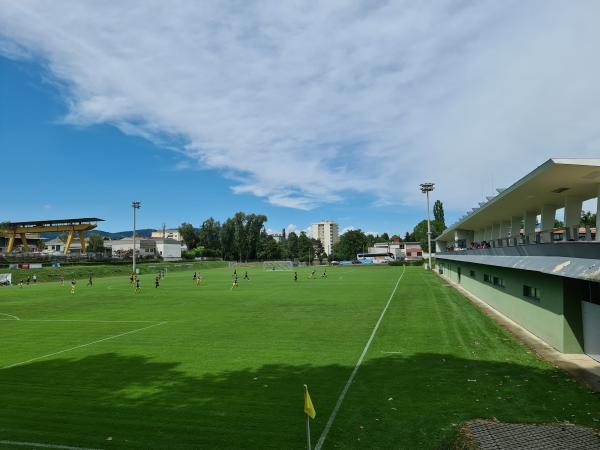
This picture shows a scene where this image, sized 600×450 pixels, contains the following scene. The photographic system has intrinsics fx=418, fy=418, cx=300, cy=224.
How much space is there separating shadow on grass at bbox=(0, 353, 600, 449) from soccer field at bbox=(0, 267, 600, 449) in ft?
0.15

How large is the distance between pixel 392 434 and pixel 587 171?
12196 mm

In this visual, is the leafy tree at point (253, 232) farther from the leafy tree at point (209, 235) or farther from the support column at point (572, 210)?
the support column at point (572, 210)

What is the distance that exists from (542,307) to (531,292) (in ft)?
6.69

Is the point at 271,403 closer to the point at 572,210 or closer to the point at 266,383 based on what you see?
the point at 266,383

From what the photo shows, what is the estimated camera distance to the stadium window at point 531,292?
1834 centimetres

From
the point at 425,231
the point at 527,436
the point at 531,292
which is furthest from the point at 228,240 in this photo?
the point at 527,436

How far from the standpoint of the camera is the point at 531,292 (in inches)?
765

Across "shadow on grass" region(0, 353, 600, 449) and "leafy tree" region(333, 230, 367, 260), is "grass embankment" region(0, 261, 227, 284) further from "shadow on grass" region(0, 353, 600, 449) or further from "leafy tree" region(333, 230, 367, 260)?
"leafy tree" region(333, 230, 367, 260)

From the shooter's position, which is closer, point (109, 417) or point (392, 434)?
point (392, 434)

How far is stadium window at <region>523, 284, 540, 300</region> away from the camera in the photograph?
18344 mm

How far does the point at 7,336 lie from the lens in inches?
812

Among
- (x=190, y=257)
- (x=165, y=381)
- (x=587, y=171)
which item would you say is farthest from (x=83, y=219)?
(x=587, y=171)

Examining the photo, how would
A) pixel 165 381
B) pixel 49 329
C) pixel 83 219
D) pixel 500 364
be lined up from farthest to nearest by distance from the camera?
pixel 83 219, pixel 49 329, pixel 500 364, pixel 165 381

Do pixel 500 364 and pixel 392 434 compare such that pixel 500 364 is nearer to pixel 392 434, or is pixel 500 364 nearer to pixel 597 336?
pixel 597 336
